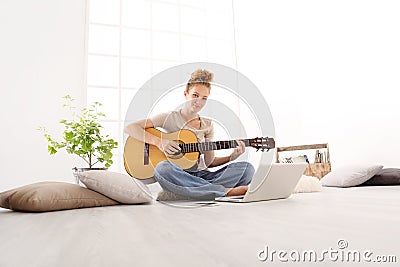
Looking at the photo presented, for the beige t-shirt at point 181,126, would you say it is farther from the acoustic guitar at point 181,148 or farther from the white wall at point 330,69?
the white wall at point 330,69

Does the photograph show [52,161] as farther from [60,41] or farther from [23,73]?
[60,41]

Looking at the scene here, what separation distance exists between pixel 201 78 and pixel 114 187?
660mm

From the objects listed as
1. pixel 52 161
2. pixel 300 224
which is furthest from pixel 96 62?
pixel 300 224

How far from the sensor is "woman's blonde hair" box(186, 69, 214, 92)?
162 cm

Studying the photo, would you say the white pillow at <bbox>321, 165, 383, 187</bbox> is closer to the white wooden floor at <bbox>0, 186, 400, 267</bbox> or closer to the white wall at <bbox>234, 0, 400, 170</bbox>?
the white wall at <bbox>234, 0, 400, 170</bbox>

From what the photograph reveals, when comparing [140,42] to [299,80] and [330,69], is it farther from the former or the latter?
[330,69]

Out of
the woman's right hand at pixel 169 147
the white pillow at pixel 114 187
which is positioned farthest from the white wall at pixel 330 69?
the white pillow at pixel 114 187

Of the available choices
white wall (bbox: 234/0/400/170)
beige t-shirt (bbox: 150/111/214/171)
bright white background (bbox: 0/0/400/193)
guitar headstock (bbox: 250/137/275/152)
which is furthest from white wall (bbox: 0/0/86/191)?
guitar headstock (bbox: 250/137/275/152)

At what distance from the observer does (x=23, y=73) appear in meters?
3.22

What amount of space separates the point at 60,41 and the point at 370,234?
3.49 metres

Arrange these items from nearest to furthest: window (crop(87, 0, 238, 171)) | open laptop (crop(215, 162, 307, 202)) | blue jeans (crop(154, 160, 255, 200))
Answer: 1. open laptop (crop(215, 162, 307, 202))
2. blue jeans (crop(154, 160, 255, 200))
3. window (crop(87, 0, 238, 171))

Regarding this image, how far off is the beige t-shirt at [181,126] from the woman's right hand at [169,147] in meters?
0.07

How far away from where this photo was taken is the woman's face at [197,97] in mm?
1552

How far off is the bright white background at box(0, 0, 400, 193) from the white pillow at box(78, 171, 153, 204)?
6.27 feet
